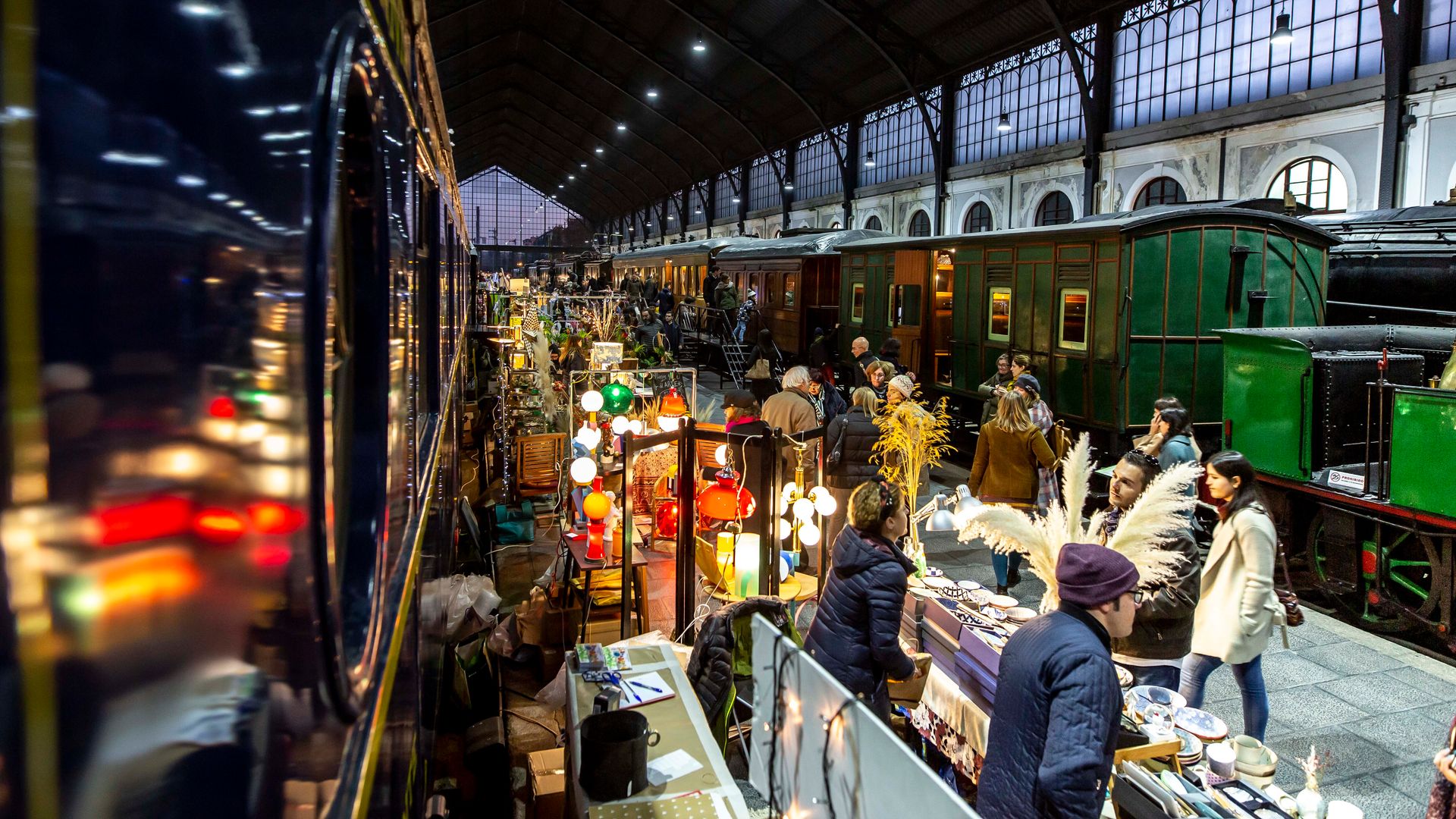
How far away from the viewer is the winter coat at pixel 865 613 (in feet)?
12.1

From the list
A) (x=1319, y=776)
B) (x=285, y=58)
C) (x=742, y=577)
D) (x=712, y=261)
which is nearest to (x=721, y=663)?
(x=742, y=577)

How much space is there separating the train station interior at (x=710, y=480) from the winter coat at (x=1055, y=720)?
1cm

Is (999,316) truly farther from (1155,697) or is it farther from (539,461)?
(1155,697)

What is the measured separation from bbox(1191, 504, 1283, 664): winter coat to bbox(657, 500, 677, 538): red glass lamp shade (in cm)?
320

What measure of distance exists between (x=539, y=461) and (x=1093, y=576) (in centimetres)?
735

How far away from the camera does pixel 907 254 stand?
1434 cm

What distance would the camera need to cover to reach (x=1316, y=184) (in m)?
14.1

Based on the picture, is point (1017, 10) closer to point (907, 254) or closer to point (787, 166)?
point (907, 254)

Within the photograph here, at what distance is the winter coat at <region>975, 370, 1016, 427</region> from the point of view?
Answer: 26.3ft

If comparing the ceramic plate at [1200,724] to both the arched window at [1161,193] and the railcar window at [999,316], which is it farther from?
the arched window at [1161,193]

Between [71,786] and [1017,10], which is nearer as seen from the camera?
[71,786]

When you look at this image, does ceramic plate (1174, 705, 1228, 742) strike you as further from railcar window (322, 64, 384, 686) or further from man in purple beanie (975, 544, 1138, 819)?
railcar window (322, 64, 384, 686)

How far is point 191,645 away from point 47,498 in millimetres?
163

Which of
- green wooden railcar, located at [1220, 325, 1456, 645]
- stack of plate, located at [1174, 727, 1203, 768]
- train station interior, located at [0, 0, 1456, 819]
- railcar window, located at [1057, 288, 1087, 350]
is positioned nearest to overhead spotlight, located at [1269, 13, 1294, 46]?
train station interior, located at [0, 0, 1456, 819]
